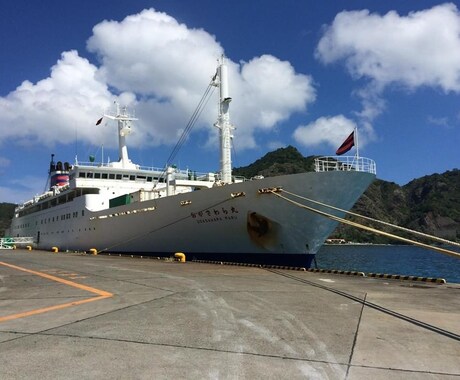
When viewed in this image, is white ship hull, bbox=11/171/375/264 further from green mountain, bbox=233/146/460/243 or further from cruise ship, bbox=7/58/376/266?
green mountain, bbox=233/146/460/243

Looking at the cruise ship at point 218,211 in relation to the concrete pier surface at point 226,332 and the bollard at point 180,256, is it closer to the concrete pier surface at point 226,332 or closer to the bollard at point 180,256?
the bollard at point 180,256

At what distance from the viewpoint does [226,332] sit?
587 cm

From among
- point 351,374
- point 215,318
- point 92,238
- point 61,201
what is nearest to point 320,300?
point 215,318

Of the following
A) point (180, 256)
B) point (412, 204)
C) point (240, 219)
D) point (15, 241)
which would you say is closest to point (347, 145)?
point (240, 219)

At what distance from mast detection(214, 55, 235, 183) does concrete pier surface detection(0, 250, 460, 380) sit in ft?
36.9

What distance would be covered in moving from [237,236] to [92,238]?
14.5 metres

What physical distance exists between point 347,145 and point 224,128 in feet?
21.3

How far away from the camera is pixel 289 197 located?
17219 mm

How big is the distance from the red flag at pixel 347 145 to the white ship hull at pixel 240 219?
115cm

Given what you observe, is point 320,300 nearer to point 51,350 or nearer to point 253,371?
point 253,371

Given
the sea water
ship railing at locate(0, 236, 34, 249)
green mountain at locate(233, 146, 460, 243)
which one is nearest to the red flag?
the sea water

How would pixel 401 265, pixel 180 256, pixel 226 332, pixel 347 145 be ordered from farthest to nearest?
pixel 401 265, pixel 180 256, pixel 347 145, pixel 226 332

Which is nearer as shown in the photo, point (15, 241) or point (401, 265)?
point (15, 241)

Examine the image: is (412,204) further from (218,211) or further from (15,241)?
(218,211)
